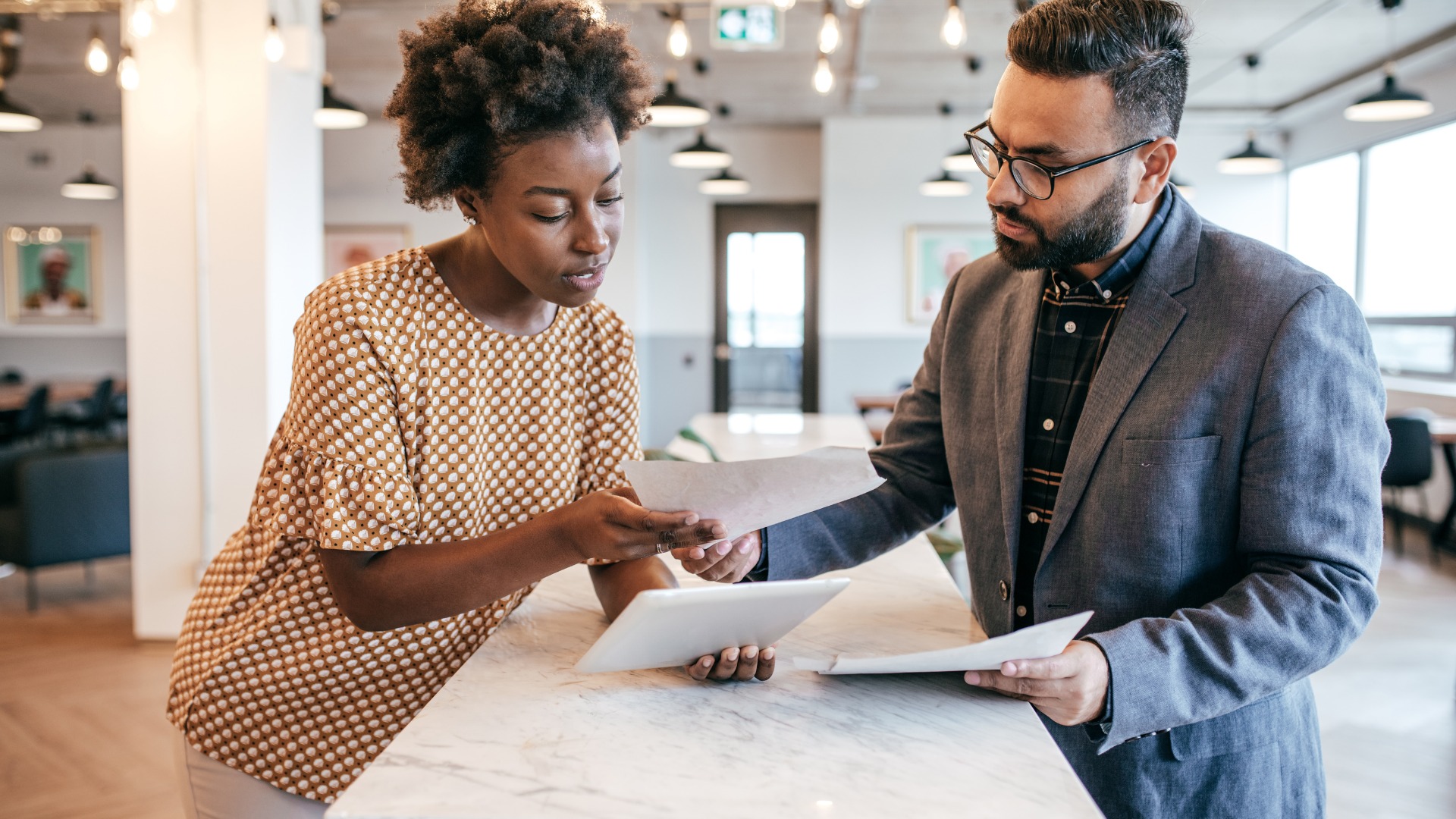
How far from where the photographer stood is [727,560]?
1395mm

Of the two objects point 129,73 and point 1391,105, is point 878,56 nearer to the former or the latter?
point 1391,105

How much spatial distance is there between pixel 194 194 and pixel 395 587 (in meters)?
3.80

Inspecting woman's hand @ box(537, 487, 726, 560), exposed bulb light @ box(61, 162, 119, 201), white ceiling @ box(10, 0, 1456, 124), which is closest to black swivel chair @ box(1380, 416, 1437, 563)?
white ceiling @ box(10, 0, 1456, 124)

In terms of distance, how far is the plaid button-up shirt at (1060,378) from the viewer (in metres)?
1.36

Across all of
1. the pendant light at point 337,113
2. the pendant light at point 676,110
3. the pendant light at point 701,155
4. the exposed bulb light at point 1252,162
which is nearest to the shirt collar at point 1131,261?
the pendant light at point 676,110

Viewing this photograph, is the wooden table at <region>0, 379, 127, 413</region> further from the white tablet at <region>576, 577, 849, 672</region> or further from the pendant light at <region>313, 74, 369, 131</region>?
the white tablet at <region>576, 577, 849, 672</region>

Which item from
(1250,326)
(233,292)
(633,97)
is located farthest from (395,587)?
(233,292)

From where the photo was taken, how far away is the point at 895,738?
1.02 meters

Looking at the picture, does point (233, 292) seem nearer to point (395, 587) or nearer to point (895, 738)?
point (395, 587)

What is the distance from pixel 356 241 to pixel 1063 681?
10.5 m

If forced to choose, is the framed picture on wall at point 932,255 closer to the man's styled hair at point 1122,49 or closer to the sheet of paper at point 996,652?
the man's styled hair at point 1122,49

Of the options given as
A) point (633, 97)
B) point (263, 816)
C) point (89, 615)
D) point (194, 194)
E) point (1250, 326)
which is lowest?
Result: point (89, 615)

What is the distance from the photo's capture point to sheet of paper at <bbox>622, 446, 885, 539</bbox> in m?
1.05

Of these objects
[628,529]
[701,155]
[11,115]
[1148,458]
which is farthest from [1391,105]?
[11,115]
